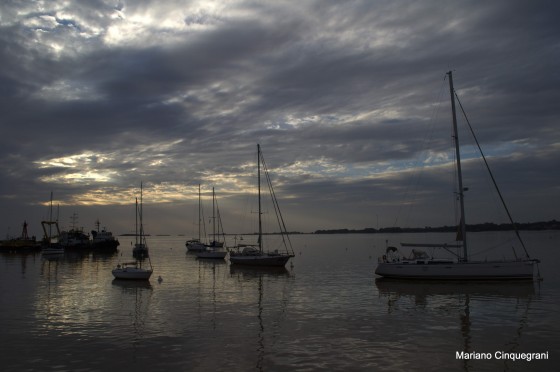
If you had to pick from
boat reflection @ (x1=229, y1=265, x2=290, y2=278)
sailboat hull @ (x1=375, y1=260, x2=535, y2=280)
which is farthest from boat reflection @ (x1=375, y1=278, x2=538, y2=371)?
boat reflection @ (x1=229, y1=265, x2=290, y2=278)

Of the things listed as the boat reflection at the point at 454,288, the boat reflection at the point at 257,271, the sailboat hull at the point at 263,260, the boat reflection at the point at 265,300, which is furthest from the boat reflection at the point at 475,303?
the sailboat hull at the point at 263,260

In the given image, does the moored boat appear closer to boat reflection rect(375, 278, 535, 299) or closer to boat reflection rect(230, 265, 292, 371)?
boat reflection rect(230, 265, 292, 371)

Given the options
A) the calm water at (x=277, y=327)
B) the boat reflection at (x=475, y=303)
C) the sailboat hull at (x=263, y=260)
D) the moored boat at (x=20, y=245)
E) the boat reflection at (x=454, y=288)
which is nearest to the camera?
the calm water at (x=277, y=327)

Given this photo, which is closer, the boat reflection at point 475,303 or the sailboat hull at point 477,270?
the boat reflection at point 475,303

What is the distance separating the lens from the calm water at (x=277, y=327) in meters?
17.1

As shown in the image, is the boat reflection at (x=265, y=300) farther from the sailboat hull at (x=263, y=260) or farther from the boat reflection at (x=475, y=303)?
the boat reflection at (x=475, y=303)

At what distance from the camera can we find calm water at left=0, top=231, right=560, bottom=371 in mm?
17078

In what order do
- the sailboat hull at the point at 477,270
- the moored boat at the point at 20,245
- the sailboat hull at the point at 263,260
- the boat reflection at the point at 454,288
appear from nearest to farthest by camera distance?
1. the boat reflection at the point at 454,288
2. the sailboat hull at the point at 477,270
3. the sailboat hull at the point at 263,260
4. the moored boat at the point at 20,245

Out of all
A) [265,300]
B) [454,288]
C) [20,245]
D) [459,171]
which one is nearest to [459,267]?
[454,288]

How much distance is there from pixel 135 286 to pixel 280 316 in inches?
839

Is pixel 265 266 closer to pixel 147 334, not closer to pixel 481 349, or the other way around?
pixel 147 334

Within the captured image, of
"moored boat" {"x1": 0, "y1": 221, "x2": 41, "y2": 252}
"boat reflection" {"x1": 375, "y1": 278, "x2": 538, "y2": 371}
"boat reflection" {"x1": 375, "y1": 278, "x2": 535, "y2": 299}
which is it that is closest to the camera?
"boat reflection" {"x1": 375, "y1": 278, "x2": 538, "y2": 371}

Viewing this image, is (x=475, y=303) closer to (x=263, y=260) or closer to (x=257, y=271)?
(x=257, y=271)

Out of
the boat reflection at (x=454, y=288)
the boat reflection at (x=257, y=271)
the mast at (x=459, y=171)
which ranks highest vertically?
the mast at (x=459, y=171)
